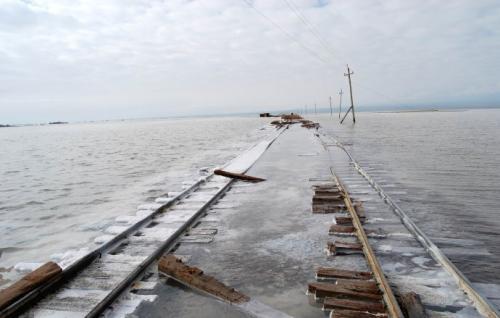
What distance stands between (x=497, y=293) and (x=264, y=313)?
3.14m

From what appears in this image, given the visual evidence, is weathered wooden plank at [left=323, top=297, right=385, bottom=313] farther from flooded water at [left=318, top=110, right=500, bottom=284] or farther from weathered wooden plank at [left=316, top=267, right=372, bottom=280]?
flooded water at [left=318, top=110, right=500, bottom=284]

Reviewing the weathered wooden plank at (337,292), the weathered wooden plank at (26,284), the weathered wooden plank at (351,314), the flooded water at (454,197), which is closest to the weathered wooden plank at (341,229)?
the flooded water at (454,197)

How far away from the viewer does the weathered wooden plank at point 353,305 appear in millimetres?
3784

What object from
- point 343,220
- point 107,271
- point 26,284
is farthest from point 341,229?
point 26,284

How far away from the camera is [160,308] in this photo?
403 centimetres

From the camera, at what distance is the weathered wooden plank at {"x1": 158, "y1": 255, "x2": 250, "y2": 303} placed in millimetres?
4152

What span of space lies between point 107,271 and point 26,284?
1037 mm

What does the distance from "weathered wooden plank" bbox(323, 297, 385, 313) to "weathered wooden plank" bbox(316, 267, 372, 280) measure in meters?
0.57

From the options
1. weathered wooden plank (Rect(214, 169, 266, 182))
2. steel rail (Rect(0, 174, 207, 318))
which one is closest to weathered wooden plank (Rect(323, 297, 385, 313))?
steel rail (Rect(0, 174, 207, 318))

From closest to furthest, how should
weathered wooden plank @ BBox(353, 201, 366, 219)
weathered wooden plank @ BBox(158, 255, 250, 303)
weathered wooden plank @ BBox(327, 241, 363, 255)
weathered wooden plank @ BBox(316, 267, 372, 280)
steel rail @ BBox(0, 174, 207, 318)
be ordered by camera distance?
steel rail @ BBox(0, 174, 207, 318)
weathered wooden plank @ BBox(158, 255, 250, 303)
weathered wooden plank @ BBox(316, 267, 372, 280)
weathered wooden plank @ BBox(327, 241, 363, 255)
weathered wooden plank @ BBox(353, 201, 366, 219)

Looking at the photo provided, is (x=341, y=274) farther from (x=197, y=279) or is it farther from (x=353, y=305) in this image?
(x=197, y=279)

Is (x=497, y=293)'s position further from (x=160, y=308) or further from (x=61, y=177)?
(x=61, y=177)

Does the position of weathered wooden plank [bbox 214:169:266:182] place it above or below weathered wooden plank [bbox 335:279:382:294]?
above

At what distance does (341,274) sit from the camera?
4.59 metres
